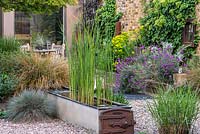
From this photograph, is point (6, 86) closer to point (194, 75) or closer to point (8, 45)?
point (8, 45)

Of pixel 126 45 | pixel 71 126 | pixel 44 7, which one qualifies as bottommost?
pixel 71 126

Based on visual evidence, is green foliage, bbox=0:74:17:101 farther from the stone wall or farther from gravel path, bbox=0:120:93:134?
the stone wall

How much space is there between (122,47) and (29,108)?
6258 millimetres

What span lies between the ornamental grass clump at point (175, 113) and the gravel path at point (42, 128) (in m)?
1.10

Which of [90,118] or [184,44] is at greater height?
[184,44]

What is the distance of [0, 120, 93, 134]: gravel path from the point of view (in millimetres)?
5305

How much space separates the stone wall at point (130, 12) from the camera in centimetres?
1258

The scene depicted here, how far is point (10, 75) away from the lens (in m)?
7.35

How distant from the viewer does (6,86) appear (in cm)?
702

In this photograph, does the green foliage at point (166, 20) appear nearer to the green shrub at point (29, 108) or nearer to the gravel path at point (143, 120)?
the gravel path at point (143, 120)

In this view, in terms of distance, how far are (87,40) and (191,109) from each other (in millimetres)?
1860

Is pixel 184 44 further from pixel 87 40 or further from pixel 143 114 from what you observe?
pixel 87 40

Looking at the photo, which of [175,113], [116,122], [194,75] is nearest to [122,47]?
[194,75]

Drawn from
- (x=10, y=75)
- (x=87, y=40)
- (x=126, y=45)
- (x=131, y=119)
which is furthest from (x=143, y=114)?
(x=126, y=45)
